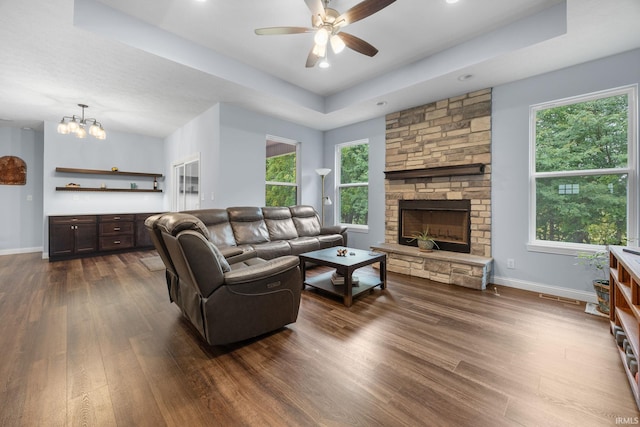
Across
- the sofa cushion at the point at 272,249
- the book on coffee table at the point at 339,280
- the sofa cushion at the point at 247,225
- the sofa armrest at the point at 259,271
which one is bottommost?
the book on coffee table at the point at 339,280

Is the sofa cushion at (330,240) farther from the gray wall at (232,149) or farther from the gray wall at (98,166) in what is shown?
the gray wall at (98,166)

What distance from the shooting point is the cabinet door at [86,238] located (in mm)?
5199

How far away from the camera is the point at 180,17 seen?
2.72 m

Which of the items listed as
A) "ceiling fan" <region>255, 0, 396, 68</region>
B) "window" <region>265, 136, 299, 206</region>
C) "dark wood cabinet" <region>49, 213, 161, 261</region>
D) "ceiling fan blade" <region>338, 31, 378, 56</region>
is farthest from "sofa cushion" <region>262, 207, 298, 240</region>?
"dark wood cabinet" <region>49, 213, 161, 261</region>

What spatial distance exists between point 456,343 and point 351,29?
3302 millimetres

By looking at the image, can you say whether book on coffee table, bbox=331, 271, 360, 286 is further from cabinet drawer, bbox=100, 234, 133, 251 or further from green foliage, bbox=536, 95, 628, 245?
cabinet drawer, bbox=100, 234, 133, 251

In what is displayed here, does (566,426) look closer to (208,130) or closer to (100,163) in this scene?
(208,130)

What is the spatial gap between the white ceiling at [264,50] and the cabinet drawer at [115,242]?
101 inches

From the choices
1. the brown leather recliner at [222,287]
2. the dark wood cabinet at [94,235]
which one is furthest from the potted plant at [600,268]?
the dark wood cabinet at [94,235]

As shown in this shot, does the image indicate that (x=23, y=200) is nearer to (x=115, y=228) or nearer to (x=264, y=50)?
(x=115, y=228)

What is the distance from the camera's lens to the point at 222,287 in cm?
192

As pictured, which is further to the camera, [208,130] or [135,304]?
[208,130]

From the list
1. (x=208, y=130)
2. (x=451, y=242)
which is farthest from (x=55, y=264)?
(x=451, y=242)

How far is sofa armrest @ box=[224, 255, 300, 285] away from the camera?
1.94 m
